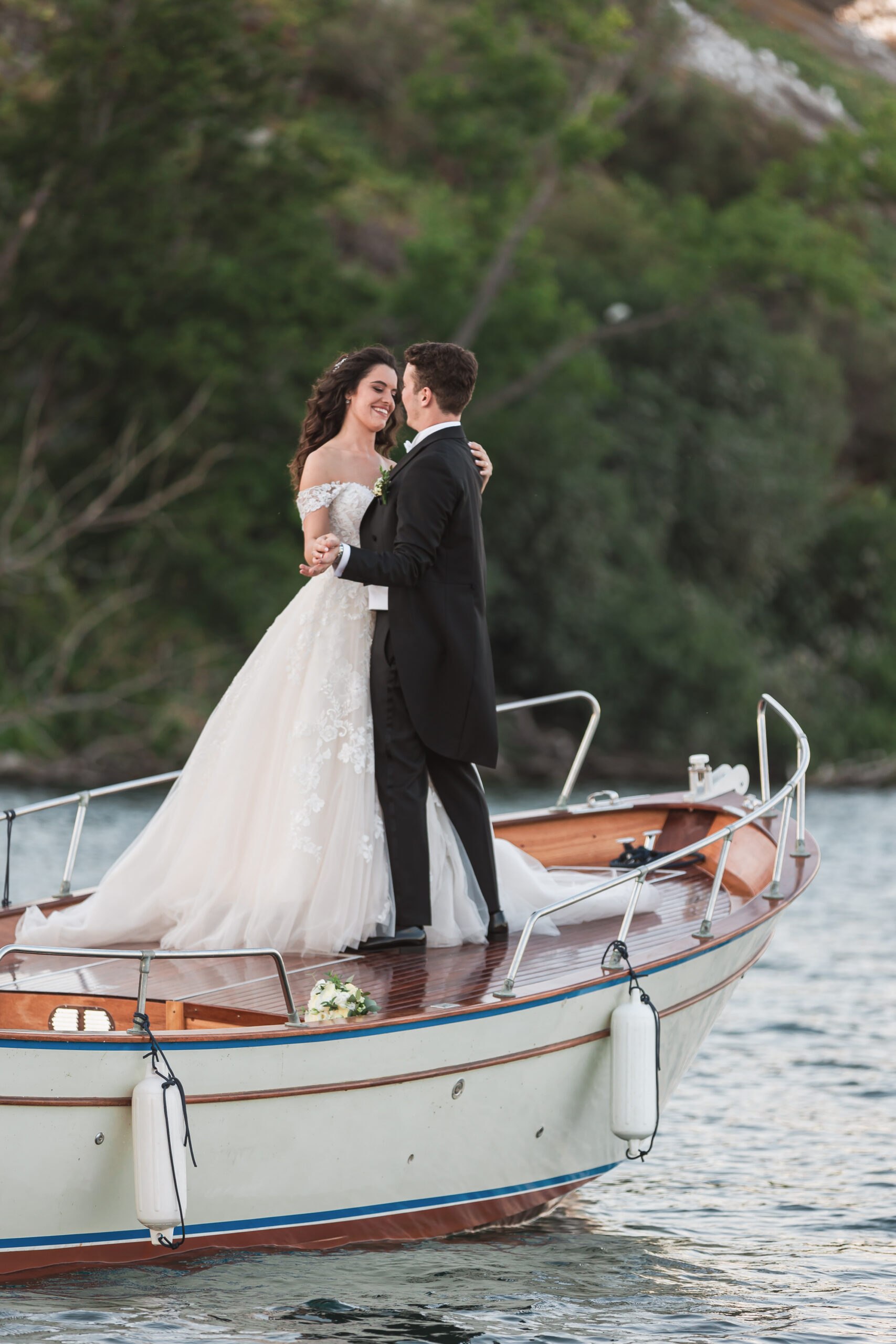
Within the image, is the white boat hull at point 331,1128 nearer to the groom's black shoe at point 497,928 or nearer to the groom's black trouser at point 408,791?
the groom's black shoe at point 497,928

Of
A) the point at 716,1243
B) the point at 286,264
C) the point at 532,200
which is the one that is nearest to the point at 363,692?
the point at 716,1243

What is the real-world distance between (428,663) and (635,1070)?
4.91 ft

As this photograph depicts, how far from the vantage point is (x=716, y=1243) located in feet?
20.3

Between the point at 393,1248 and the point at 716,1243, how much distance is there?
1495mm

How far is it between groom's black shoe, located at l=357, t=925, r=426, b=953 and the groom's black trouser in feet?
0.08

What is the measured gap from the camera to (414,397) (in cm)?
564

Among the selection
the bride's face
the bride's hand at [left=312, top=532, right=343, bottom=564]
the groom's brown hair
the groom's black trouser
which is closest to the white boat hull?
the groom's black trouser

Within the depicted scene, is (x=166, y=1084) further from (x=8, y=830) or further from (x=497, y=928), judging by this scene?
(x=497, y=928)

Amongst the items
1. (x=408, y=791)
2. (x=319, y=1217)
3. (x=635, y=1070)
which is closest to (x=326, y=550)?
(x=408, y=791)

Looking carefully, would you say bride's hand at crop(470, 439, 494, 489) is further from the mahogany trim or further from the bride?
the mahogany trim

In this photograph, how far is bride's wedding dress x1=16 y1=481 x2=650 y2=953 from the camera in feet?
18.4

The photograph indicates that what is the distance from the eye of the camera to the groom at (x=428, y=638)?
18.3 feet

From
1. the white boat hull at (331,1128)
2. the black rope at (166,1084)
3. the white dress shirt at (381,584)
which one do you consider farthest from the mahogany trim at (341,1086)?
the white dress shirt at (381,584)

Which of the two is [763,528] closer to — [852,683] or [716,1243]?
[852,683]
